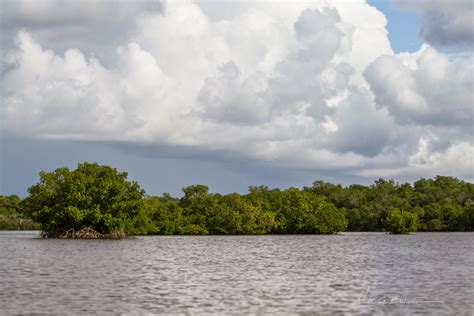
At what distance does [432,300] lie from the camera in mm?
32531

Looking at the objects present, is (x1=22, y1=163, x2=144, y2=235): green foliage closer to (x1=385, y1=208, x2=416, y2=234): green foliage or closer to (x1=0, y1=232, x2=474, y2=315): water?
(x1=0, y1=232, x2=474, y2=315): water

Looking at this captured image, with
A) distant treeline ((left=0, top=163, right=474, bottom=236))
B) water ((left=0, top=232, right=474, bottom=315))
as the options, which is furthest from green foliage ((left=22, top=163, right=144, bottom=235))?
water ((left=0, top=232, right=474, bottom=315))

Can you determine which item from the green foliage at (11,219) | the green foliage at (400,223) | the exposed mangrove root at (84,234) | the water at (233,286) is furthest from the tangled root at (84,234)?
the green foliage at (400,223)

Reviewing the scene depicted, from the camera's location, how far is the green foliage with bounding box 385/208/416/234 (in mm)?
152250

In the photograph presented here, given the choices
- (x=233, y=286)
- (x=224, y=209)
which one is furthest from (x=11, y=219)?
(x=233, y=286)

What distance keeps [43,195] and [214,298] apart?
3010 inches

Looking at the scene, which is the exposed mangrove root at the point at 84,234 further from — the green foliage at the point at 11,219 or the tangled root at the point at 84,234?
the green foliage at the point at 11,219

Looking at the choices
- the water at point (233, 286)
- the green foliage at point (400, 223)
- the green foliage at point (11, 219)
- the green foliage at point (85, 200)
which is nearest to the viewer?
the water at point (233, 286)

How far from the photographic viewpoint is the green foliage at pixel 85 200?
10175cm

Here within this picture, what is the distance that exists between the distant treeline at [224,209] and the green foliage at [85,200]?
→ 5.7 inches

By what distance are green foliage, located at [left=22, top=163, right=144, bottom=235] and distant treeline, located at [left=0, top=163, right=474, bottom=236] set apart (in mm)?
144

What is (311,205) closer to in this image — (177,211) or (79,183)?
(177,211)

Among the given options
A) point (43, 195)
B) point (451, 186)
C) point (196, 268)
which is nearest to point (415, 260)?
point (196, 268)

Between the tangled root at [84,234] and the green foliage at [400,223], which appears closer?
the tangled root at [84,234]
